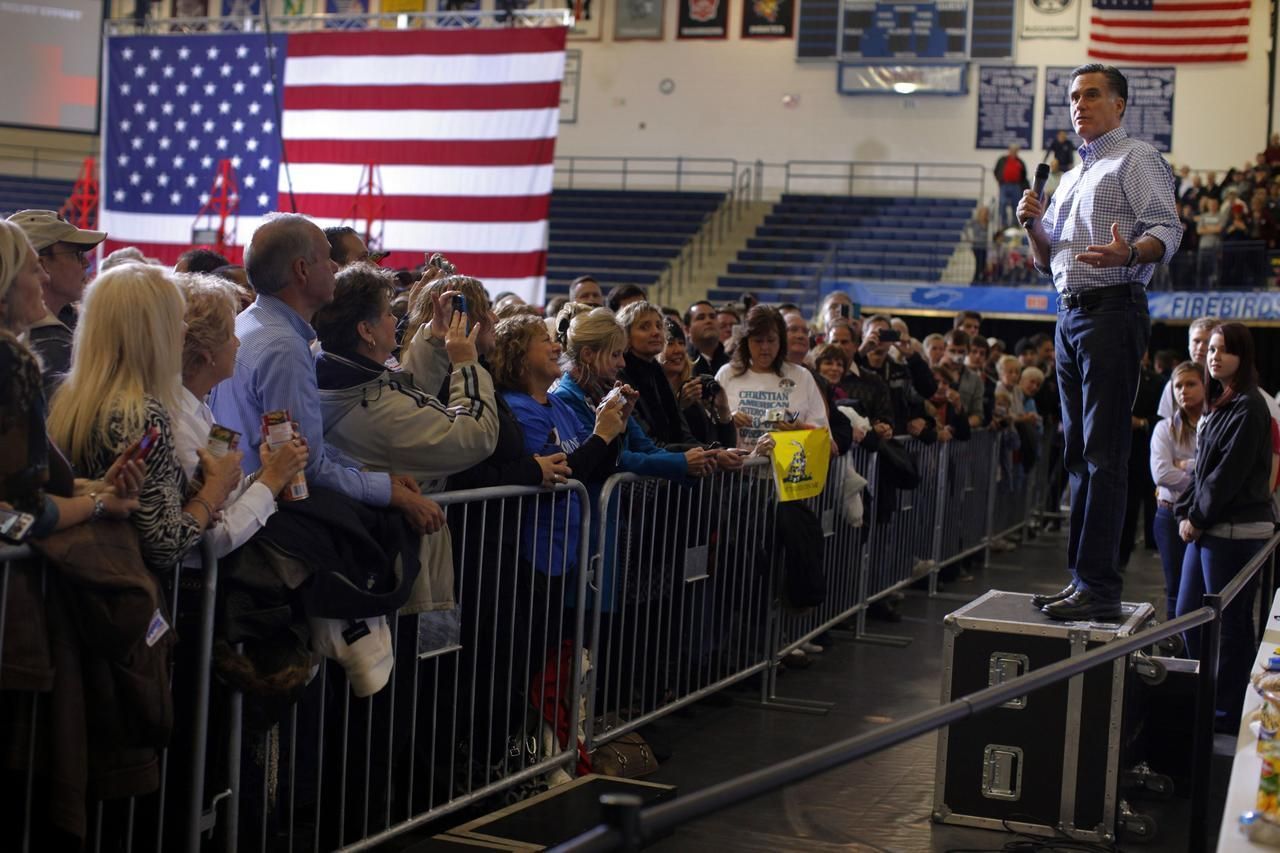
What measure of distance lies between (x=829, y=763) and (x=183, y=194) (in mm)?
11051

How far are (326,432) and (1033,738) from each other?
94.3 inches

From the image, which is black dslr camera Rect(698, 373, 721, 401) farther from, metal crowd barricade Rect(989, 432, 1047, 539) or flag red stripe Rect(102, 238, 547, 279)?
metal crowd barricade Rect(989, 432, 1047, 539)

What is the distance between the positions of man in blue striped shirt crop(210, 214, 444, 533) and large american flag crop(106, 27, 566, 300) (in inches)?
291

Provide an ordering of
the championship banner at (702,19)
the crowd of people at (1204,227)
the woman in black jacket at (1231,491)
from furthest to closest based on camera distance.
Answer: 1. the championship banner at (702,19)
2. the crowd of people at (1204,227)
3. the woman in black jacket at (1231,491)

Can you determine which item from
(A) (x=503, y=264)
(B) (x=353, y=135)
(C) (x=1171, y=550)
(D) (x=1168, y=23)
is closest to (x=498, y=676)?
(C) (x=1171, y=550)

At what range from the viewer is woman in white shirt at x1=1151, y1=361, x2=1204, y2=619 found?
23.0ft

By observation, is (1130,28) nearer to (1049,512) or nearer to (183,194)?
(1049,512)

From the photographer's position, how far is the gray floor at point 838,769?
14.7ft

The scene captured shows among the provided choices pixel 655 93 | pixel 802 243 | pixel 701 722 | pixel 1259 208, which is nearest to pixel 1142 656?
pixel 701 722

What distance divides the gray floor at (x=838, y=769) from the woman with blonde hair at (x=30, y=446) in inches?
85.6

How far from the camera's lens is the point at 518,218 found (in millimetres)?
11227

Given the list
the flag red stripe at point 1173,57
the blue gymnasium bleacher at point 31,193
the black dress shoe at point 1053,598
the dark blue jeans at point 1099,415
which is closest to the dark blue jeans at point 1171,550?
the black dress shoe at point 1053,598

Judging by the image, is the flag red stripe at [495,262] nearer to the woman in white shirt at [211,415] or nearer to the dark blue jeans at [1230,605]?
the dark blue jeans at [1230,605]

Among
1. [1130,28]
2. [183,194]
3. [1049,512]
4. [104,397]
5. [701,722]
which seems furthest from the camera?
[1130,28]
